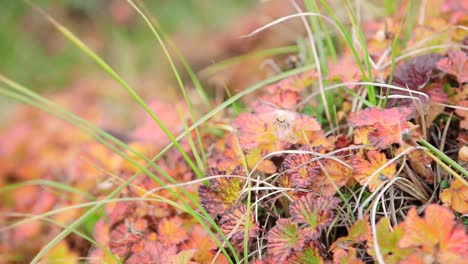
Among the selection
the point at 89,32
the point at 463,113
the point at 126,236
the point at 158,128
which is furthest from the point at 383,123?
the point at 89,32

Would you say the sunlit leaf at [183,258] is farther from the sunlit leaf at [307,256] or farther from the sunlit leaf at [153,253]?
the sunlit leaf at [307,256]

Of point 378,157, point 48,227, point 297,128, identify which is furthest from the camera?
point 48,227

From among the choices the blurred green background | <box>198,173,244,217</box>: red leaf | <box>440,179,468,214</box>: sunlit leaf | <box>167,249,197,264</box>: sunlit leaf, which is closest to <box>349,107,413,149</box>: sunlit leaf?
<box>440,179,468,214</box>: sunlit leaf

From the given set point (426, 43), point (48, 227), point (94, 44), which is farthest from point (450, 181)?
point (94, 44)

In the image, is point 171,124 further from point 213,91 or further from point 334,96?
Answer: point 213,91

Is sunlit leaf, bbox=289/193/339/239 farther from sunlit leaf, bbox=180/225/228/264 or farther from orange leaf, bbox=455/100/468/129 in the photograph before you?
orange leaf, bbox=455/100/468/129

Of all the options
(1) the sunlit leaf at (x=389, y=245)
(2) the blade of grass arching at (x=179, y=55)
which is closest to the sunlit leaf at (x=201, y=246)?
(1) the sunlit leaf at (x=389, y=245)

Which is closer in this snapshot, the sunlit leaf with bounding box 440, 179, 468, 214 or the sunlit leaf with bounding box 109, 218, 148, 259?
the sunlit leaf with bounding box 440, 179, 468, 214
